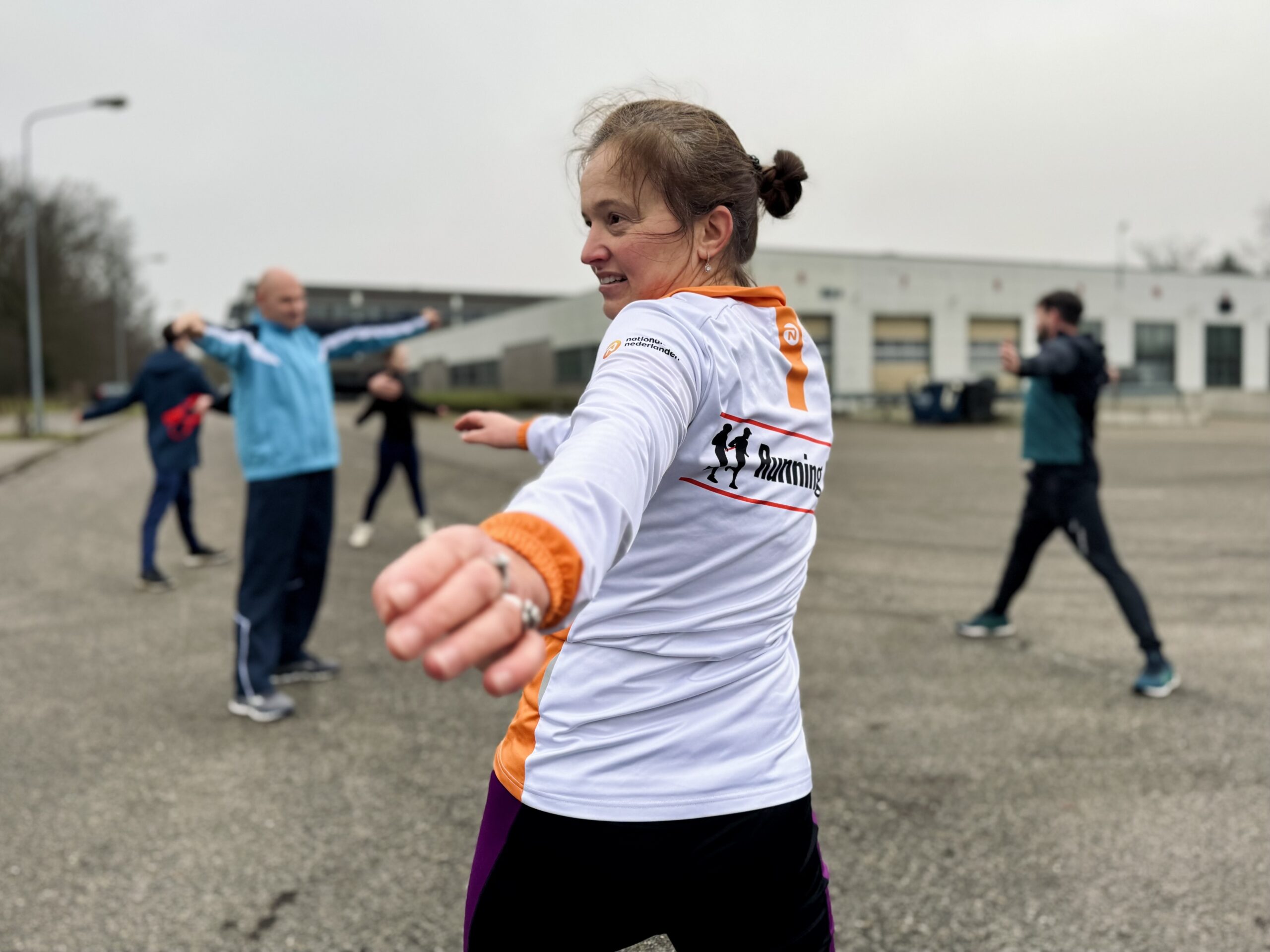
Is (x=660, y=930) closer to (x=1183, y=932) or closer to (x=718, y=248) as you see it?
(x=718, y=248)

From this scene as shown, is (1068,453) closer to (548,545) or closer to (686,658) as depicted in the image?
(686,658)

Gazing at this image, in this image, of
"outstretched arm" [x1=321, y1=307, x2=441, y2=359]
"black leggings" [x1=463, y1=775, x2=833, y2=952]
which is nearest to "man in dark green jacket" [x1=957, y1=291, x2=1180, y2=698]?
"outstretched arm" [x1=321, y1=307, x2=441, y2=359]

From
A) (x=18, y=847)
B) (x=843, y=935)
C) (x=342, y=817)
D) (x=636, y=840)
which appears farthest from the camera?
(x=342, y=817)

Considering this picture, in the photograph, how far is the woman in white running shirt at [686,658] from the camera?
51.4 inches

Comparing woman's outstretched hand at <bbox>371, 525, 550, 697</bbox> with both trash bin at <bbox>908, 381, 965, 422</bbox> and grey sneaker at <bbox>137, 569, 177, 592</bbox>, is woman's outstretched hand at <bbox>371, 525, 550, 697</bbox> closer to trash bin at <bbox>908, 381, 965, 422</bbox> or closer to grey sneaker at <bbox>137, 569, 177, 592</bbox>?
grey sneaker at <bbox>137, 569, 177, 592</bbox>

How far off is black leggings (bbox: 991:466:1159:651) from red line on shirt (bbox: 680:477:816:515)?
4.45 m

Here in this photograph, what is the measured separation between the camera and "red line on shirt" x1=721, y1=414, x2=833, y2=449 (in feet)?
4.14

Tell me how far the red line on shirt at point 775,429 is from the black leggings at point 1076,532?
14.5ft

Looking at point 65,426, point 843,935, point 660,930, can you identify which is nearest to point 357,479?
point 843,935

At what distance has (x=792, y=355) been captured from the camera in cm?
140

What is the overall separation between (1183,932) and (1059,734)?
167cm

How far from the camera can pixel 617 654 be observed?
4.52 feet

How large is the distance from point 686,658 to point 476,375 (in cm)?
6117

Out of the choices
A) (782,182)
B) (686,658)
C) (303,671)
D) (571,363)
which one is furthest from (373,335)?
(571,363)
